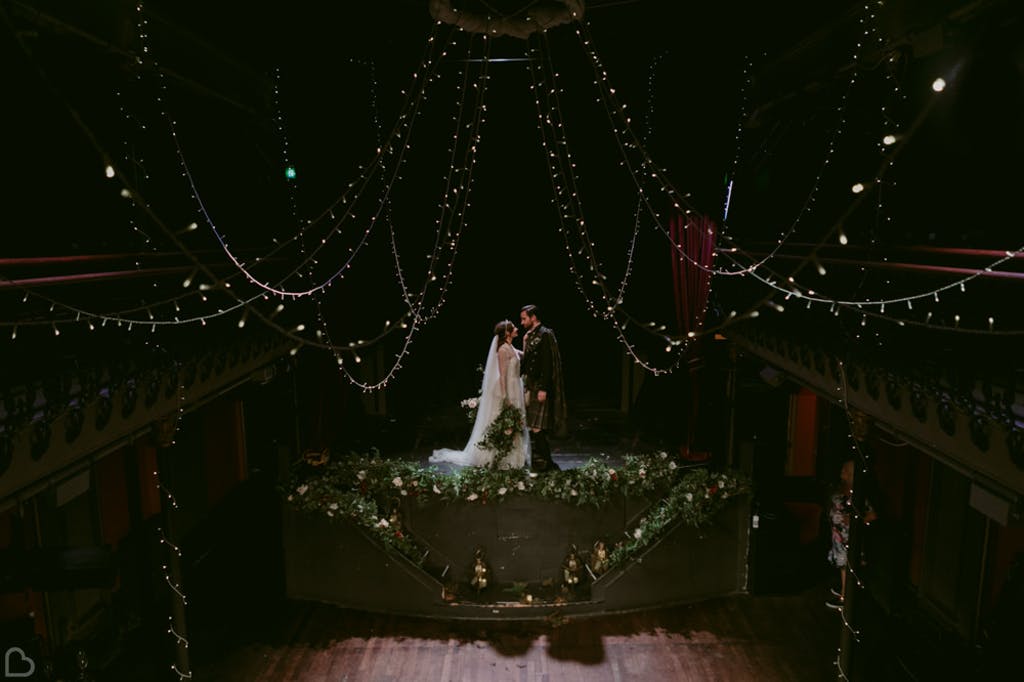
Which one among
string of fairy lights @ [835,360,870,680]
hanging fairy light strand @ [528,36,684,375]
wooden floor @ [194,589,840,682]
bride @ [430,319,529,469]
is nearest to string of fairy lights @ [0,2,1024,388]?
hanging fairy light strand @ [528,36,684,375]

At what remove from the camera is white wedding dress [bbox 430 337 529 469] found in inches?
336

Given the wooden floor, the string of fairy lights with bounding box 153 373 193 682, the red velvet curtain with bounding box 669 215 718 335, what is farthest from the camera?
the red velvet curtain with bounding box 669 215 718 335

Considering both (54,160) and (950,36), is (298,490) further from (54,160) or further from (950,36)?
(950,36)

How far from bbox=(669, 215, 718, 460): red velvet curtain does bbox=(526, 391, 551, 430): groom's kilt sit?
1.78 metres

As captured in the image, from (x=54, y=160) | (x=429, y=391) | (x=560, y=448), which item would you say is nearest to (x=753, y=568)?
(x=560, y=448)

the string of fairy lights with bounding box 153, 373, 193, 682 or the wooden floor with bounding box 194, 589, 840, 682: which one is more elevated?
the string of fairy lights with bounding box 153, 373, 193, 682

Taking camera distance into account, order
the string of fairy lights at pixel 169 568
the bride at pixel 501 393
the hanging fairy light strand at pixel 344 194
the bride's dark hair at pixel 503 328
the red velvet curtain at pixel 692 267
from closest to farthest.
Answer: the hanging fairy light strand at pixel 344 194 → the string of fairy lights at pixel 169 568 → the bride's dark hair at pixel 503 328 → the bride at pixel 501 393 → the red velvet curtain at pixel 692 267

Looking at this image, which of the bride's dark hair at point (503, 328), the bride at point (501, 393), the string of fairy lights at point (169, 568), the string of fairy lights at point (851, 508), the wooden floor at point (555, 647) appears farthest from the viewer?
the bride at point (501, 393)

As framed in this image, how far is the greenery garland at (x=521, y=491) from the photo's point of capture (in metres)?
8.16

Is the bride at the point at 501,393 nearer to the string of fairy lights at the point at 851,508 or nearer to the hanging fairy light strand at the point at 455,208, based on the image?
the hanging fairy light strand at the point at 455,208

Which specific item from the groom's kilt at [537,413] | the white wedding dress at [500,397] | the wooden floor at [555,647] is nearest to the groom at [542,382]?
the groom's kilt at [537,413]

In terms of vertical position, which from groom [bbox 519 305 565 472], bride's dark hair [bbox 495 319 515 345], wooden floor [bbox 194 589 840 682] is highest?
bride's dark hair [bbox 495 319 515 345]

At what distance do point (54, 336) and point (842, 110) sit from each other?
26.5ft

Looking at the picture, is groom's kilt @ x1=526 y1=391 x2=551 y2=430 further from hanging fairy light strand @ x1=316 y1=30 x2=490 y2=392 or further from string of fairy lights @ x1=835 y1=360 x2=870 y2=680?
string of fairy lights @ x1=835 y1=360 x2=870 y2=680
